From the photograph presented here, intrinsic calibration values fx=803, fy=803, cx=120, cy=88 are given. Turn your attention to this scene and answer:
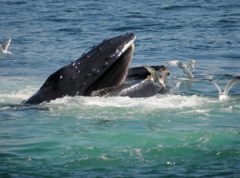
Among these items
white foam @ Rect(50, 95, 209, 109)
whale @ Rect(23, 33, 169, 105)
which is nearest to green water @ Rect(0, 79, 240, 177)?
white foam @ Rect(50, 95, 209, 109)

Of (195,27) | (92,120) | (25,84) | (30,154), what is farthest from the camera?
(195,27)

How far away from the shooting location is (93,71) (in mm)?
10711

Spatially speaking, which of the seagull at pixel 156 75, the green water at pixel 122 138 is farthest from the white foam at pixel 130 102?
the seagull at pixel 156 75

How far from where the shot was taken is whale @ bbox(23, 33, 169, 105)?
1073 cm

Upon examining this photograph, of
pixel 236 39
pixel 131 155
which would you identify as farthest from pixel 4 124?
pixel 236 39

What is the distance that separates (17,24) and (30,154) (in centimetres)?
1945

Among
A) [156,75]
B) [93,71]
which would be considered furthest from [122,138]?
[156,75]

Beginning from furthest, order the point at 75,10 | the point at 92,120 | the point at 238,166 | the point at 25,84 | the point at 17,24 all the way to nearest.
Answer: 1. the point at 75,10
2. the point at 17,24
3. the point at 25,84
4. the point at 92,120
5. the point at 238,166

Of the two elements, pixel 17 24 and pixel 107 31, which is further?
pixel 17 24

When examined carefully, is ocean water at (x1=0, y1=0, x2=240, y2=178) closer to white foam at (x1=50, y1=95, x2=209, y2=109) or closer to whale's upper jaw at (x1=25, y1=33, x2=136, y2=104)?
white foam at (x1=50, y1=95, x2=209, y2=109)

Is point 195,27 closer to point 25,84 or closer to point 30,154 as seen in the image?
point 25,84

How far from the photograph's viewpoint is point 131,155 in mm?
8844

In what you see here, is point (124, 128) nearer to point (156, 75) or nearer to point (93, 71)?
point (93, 71)

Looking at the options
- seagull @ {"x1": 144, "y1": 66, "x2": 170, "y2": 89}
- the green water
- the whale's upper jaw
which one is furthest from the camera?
seagull @ {"x1": 144, "y1": 66, "x2": 170, "y2": 89}
